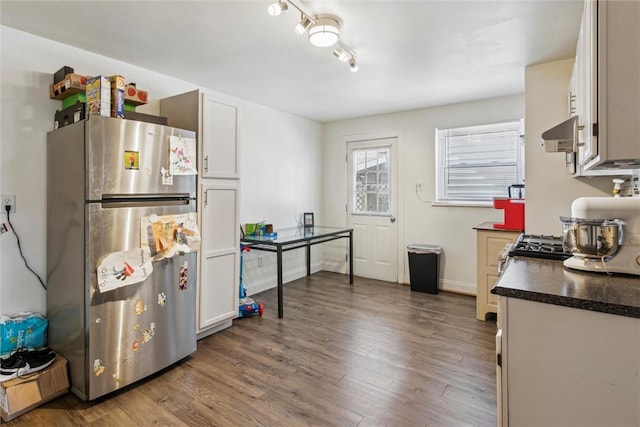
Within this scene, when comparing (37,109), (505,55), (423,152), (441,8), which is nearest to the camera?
(441,8)

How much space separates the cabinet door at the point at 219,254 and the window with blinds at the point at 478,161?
8.86 feet

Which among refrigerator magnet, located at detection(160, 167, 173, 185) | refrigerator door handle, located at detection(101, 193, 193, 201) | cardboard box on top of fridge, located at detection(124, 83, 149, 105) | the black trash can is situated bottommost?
the black trash can

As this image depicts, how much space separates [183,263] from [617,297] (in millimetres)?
2369

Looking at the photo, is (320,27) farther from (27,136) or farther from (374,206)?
(374,206)

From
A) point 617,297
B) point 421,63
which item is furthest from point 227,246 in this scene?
point 617,297

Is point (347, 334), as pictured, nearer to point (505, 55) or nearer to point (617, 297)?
point (617, 297)

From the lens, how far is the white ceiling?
1968mm

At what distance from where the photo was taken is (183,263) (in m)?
2.35

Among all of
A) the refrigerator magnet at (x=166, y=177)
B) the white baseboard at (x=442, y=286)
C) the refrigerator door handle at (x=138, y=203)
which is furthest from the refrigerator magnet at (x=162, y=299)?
the white baseboard at (x=442, y=286)

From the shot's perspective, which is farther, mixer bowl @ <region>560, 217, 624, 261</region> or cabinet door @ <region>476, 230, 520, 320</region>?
cabinet door @ <region>476, 230, 520, 320</region>

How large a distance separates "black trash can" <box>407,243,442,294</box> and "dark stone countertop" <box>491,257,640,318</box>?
249 centimetres

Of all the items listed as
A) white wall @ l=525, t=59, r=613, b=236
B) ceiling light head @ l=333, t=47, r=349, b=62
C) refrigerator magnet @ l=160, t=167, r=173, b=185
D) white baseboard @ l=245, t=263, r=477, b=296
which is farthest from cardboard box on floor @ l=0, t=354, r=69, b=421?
white wall @ l=525, t=59, r=613, b=236

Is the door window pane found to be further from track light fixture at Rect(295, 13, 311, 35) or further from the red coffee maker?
track light fixture at Rect(295, 13, 311, 35)

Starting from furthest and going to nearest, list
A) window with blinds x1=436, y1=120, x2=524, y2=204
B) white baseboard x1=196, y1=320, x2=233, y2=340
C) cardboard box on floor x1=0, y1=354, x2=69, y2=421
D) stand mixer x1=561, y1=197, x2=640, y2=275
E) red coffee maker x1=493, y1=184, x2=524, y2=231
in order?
window with blinds x1=436, y1=120, x2=524, y2=204 → red coffee maker x1=493, y1=184, x2=524, y2=231 → white baseboard x1=196, y1=320, x2=233, y2=340 → cardboard box on floor x1=0, y1=354, x2=69, y2=421 → stand mixer x1=561, y1=197, x2=640, y2=275
